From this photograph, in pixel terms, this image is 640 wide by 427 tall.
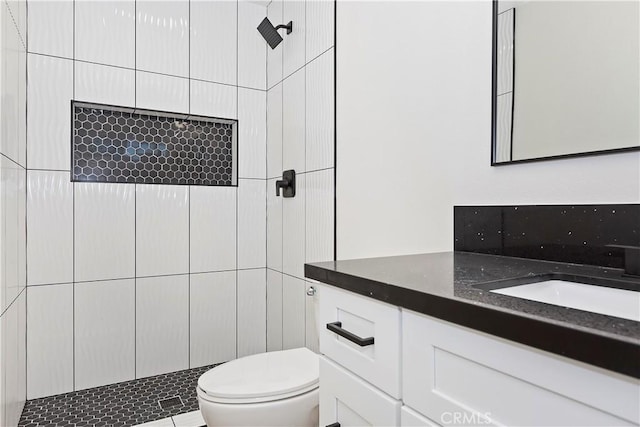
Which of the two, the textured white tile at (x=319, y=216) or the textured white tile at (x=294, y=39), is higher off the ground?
the textured white tile at (x=294, y=39)

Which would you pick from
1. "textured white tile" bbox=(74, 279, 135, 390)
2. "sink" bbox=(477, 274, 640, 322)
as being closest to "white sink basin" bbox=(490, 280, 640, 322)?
"sink" bbox=(477, 274, 640, 322)

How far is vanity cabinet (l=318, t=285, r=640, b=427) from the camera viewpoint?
46 cm

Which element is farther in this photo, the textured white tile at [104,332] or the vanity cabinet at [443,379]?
the textured white tile at [104,332]

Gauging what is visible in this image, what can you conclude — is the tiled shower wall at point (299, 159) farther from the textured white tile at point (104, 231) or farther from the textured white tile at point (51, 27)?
the textured white tile at point (51, 27)

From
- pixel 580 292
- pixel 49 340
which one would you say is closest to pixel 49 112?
pixel 49 340

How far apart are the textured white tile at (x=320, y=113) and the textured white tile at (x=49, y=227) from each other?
4.35 ft

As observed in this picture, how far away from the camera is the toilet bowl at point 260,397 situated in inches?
54.6

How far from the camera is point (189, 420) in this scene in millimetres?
1938

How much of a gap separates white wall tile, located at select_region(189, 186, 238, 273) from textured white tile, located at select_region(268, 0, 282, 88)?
78cm

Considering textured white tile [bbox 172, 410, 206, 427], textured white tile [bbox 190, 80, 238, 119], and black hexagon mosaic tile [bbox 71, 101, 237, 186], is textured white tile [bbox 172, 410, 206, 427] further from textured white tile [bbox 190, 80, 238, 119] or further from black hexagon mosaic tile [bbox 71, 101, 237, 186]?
textured white tile [bbox 190, 80, 238, 119]

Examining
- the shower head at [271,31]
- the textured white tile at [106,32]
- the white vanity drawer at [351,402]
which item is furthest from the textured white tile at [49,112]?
the white vanity drawer at [351,402]

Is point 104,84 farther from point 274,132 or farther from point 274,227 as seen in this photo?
point 274,227

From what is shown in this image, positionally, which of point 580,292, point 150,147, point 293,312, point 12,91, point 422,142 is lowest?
point 293,312

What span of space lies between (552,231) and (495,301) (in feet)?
1.90
